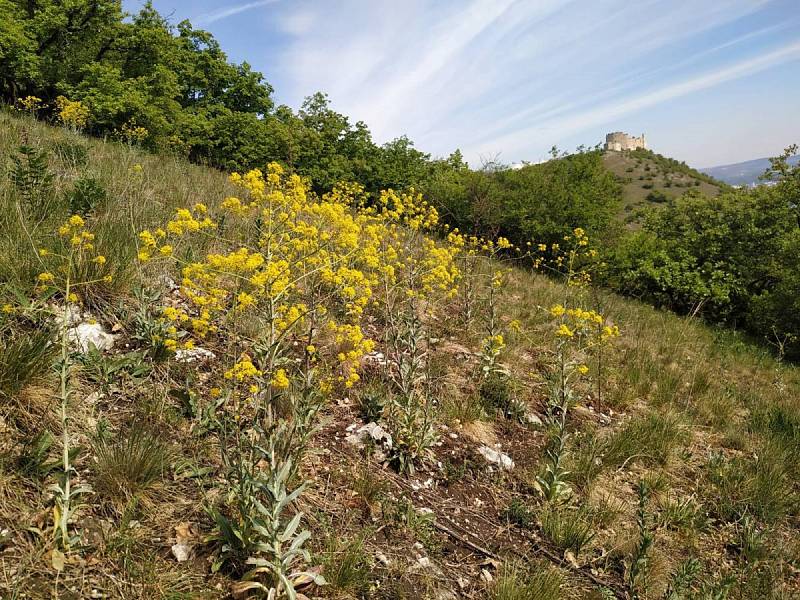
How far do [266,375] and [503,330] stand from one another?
12.6ft

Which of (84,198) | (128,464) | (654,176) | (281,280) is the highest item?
(654,176)

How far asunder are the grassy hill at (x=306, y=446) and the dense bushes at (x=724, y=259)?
22.8ft

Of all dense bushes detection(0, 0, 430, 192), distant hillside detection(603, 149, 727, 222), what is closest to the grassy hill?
dense bushes detection(0, 0, 430, 192)

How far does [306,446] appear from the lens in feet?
8.17

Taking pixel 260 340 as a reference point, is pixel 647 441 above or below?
below

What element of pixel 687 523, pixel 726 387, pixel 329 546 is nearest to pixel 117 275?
pixel 329 546

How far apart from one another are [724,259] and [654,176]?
55262mm

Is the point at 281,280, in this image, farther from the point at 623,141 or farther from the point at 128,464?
the point at 623,141

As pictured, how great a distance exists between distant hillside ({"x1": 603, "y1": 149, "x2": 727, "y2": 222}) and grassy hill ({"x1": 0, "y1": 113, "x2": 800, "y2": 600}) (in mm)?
52066

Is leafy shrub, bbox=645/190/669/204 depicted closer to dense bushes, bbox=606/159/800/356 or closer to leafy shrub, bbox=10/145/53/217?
dense bushes, bbox=606/159/800/356

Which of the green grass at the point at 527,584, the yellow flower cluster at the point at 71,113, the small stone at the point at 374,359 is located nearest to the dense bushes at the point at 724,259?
the small stone at the point at 374,359

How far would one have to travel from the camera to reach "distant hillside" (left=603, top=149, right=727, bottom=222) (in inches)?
2034

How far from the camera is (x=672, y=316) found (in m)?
9.66

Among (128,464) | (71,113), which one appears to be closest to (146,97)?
(71,113)
